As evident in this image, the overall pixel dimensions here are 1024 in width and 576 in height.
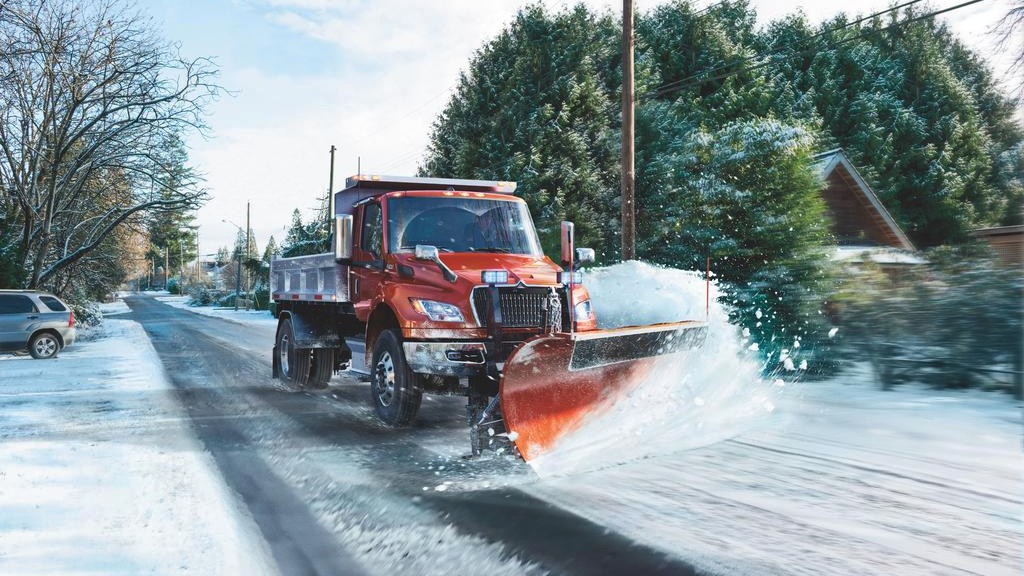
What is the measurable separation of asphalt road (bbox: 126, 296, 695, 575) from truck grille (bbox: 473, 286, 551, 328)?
1275 millimetres

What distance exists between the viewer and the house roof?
838 inches

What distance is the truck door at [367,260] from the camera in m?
7.72

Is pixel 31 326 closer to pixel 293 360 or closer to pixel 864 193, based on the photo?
pixel 293 360

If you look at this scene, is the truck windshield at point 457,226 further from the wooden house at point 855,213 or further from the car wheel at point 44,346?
the wooden house at point 855,213

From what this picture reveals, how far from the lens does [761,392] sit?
369 inches

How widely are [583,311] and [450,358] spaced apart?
1.52 m

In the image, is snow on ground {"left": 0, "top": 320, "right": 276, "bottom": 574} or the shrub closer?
snow on ground {"left": 0, "top": 320, "right": 276, "bottom": 574}

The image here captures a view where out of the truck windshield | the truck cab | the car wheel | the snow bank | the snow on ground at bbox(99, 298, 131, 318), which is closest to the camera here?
the snow bank

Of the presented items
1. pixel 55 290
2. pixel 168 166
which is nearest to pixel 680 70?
pixel 168 166

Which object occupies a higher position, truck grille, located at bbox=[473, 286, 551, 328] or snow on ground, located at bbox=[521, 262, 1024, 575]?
truck grille, located at bbox=[473, 286, 551, 328]

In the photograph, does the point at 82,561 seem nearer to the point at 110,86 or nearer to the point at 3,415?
the point at 3,415

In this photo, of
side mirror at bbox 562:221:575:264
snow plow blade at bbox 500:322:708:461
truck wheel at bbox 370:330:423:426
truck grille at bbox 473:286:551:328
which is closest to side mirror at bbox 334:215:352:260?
truck wheel at bbox 370:330:423:426

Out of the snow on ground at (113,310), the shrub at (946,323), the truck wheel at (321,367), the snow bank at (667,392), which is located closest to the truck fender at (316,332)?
the truck wheel at (321,367)

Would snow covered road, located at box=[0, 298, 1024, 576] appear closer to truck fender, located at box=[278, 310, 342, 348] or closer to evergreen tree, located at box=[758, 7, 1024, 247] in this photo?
truck fender, located at box=[278, 310, 342, 348]
